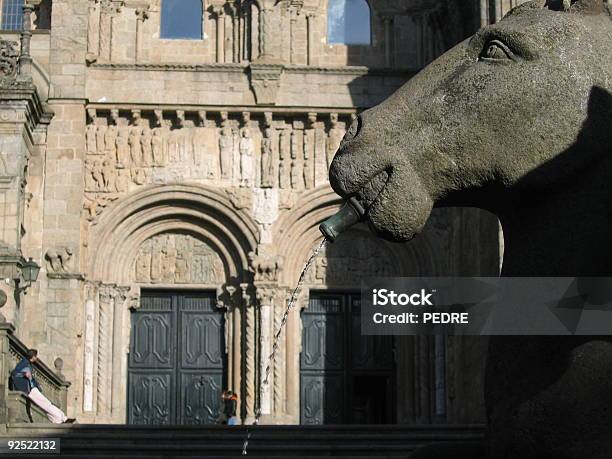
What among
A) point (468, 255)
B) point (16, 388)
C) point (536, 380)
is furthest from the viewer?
point (468, 255)

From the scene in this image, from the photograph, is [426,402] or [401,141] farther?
[426,402]

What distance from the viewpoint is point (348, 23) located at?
22.7m

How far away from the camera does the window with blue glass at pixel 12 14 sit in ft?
76.3

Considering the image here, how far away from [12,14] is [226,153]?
512cm

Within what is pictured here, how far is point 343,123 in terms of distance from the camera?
21531mm

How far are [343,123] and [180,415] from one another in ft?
17.4

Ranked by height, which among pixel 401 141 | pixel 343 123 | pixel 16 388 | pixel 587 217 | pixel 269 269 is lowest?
pixel 587 217

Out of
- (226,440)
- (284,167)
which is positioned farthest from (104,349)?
(226,440)

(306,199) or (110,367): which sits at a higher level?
(306,199)

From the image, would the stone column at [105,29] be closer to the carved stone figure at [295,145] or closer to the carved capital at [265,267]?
the carved stone figure at [295,145]

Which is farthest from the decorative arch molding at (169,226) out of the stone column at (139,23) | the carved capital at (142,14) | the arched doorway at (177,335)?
the carved capital at (142,14)

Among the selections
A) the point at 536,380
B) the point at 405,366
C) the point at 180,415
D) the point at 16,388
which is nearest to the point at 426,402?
the point at 405,366

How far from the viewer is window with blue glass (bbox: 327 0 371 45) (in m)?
22.6

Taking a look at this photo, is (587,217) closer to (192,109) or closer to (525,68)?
(525,68)
